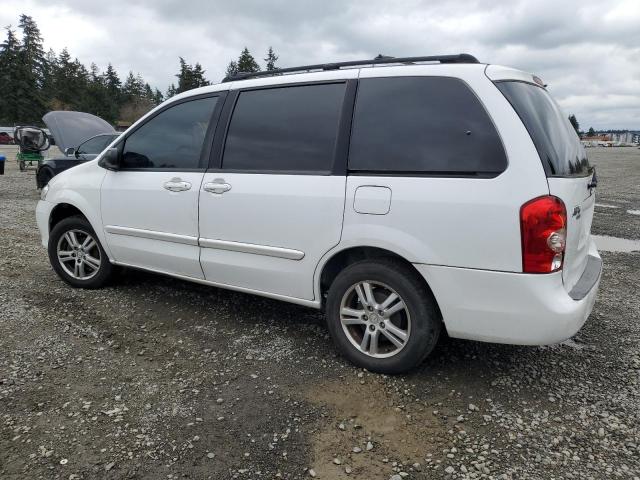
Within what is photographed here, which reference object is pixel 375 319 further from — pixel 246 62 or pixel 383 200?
pixel 246 62

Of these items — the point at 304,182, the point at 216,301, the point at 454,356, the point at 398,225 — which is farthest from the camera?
the point at 216,301

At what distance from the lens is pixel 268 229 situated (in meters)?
3.35

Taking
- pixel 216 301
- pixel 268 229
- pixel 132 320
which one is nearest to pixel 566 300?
pixel 268 229

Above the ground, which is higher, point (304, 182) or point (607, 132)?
point (607, 132)

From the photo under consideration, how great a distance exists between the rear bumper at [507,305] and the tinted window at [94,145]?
9.83 metres

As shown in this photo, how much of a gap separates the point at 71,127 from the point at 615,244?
35.2ft

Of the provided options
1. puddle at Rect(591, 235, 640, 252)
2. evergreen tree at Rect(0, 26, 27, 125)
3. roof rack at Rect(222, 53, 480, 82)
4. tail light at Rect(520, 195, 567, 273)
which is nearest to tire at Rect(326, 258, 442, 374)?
tail light at Rect(520, 195, 567, 273)

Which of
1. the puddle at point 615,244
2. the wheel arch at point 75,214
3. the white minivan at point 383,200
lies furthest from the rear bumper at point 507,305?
the puddle at point 615,244

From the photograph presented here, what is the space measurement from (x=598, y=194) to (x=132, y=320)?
13217mm

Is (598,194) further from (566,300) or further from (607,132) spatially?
(607,132)

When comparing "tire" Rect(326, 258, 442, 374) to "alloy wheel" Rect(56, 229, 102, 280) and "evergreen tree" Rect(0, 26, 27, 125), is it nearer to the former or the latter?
"alloy wheel" Rect(56, 229, 102, 280)

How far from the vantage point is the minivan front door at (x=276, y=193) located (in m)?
3.16

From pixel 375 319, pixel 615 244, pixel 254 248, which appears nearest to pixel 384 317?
pixel 375 319

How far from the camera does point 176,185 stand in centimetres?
377
